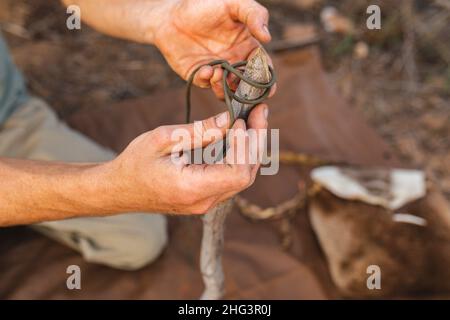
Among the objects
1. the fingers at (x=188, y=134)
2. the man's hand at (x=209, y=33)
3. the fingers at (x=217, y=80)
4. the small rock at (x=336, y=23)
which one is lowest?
the fingers at (x=188, y=134)

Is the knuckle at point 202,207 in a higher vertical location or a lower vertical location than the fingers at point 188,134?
lower

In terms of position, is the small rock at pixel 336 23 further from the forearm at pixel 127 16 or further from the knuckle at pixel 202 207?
the knuckle at pixel 202 207

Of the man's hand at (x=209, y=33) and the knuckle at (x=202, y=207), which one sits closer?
the knuckle at (x=202, y=207)

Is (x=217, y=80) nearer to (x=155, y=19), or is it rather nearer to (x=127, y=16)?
(x=155, y=19)

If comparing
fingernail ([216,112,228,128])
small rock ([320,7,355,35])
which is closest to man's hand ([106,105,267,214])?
fingernail ([216,112,228,128])

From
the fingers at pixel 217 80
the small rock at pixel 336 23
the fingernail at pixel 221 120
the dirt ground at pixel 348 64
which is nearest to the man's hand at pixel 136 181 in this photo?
the fingernail at pixel 221 120

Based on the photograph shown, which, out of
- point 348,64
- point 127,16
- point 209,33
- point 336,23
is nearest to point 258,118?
point 209,33
